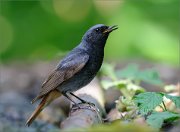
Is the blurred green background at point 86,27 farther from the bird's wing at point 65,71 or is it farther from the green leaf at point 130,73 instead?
the bird's wing at point 65,71

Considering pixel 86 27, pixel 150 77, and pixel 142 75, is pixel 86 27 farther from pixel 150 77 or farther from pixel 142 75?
pixel 150 77

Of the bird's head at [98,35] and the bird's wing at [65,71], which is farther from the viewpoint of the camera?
the bird's head at [98,35]

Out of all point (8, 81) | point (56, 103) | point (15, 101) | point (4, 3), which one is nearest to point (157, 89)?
point (56, 103)

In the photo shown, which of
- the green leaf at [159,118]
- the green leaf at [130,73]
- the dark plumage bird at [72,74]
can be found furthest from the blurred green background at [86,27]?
the green leaf at [159,118]

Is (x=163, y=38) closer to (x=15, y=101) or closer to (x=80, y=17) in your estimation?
(x=80, y=17)

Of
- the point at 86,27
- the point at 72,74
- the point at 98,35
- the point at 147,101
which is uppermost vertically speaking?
the point at 86,27

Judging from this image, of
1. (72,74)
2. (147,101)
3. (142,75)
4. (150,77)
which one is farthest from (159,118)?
(142,75)
